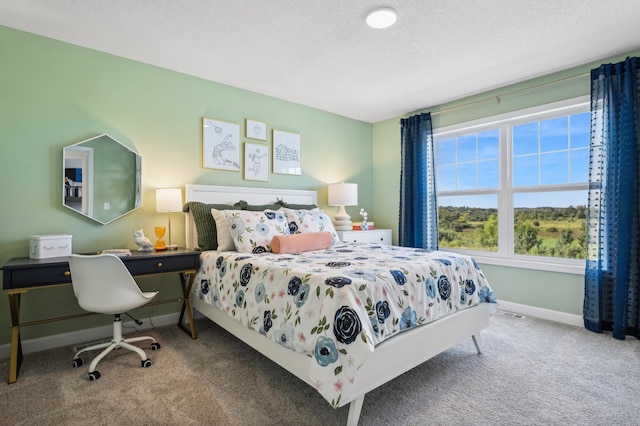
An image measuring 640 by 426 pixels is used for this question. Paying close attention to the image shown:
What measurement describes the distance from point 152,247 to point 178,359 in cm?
99

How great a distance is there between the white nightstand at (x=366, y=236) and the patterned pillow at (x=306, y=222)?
63 centimetres

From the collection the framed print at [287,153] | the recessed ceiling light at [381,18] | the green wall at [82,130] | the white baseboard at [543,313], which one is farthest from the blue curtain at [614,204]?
the green wall at [82,130]

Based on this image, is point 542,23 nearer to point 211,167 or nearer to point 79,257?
point 211,167

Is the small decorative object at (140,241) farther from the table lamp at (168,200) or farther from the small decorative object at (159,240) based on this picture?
the table lamp at (168,200)

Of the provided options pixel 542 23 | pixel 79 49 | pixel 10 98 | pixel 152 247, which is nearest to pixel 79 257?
pixel 152 247

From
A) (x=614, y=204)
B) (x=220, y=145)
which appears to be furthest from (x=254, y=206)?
(x=614, y=204)

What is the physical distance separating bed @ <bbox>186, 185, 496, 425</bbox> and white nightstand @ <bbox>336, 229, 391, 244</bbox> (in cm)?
114

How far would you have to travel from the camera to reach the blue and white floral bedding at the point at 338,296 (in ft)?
4.96

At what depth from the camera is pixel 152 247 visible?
283 cm

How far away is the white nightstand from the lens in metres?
4.07

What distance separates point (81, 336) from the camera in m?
2.71

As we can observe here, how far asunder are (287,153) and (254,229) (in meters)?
1.51

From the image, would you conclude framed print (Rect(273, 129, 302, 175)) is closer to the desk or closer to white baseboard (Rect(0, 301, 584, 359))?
the desk

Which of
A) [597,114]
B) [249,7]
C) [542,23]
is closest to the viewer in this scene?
[249,7]
